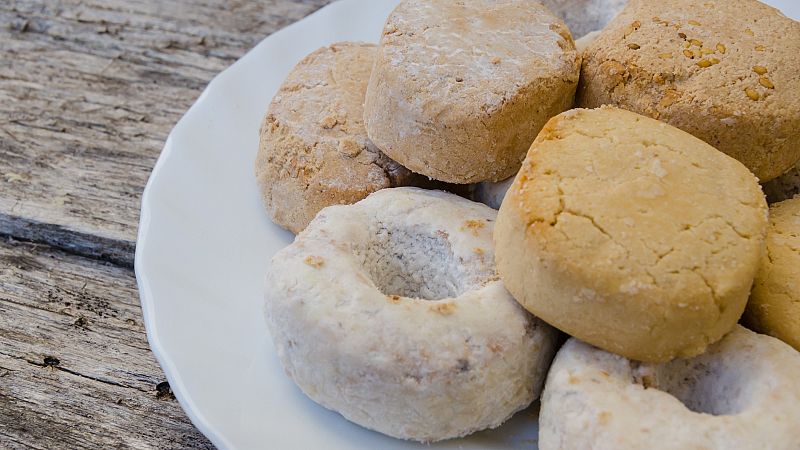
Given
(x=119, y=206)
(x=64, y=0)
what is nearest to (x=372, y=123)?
(x=119, y=206)

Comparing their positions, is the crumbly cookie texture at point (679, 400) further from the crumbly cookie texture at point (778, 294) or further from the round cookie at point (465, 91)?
the round cookie at point (465, 91)

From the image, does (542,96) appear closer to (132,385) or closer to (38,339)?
(132,385)

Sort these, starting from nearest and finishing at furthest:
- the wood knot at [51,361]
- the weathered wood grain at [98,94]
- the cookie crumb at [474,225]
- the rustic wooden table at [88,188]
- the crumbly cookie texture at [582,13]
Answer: the cookie crumb at [474,225]
the rustic wooden table at [88,188]
the wood knot at [51,361]
the crumbly cookie texture at [582,13]
the weathered wood grain at [98,94]

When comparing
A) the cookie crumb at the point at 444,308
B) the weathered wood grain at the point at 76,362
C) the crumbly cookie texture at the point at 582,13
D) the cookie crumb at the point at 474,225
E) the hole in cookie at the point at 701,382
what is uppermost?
the crumbly cookie texture at the point at 582,13

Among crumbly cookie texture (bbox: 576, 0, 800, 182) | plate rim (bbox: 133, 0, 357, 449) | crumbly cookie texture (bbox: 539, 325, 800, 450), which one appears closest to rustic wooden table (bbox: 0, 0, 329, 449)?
plate rim (bbox: 133, 0, 357, 449)

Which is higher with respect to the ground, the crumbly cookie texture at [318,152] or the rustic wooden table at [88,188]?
the crumbly cookie texture at [318,152]

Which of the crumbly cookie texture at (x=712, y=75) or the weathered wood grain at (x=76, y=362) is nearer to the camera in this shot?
the crumbly cookie texture at (x=712, y=75)

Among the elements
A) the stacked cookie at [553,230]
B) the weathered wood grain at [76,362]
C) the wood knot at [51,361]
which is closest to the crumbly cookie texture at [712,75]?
the stacked cookie at [553,230]

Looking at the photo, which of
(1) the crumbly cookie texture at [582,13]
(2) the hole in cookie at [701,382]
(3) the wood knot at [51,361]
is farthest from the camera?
(1) the crumbly cookie texture at [582,13]
